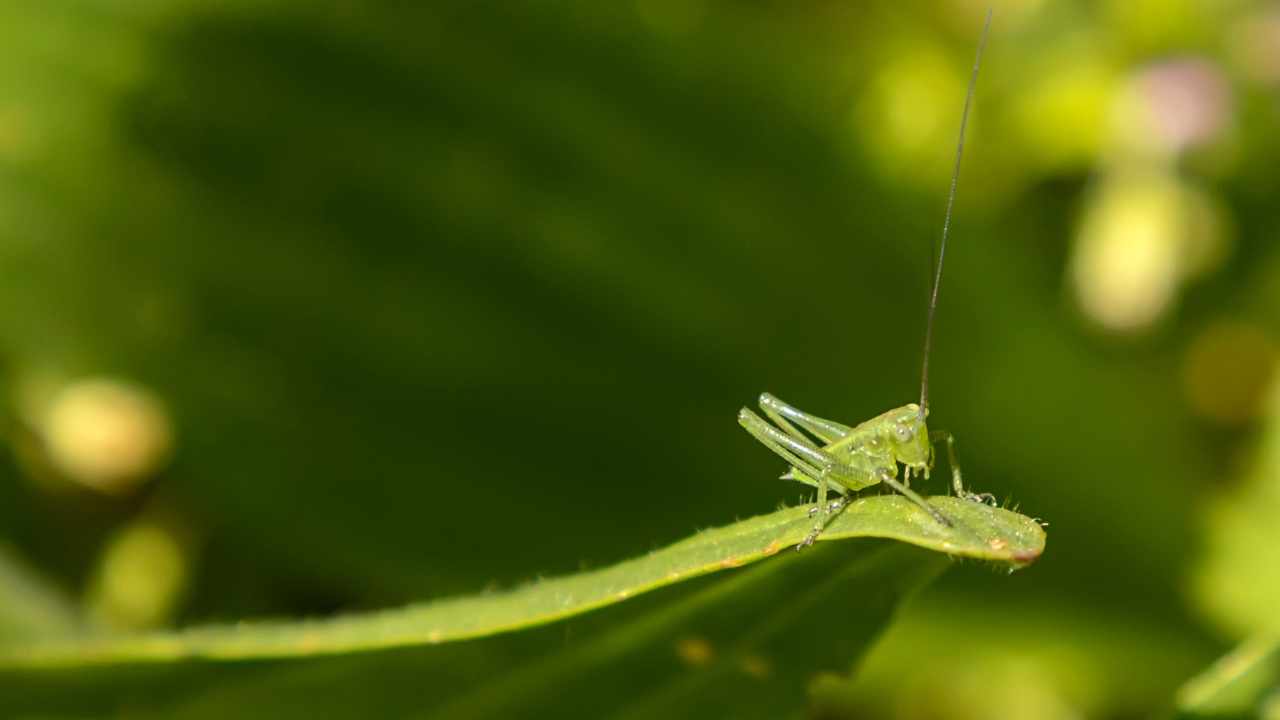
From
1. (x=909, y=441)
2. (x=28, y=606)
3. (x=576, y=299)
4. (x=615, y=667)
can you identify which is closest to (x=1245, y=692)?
(x=909, y=441)

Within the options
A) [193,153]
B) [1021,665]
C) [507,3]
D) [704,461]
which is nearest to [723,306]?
[704,461]

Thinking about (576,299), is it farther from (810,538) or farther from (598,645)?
(810,538)

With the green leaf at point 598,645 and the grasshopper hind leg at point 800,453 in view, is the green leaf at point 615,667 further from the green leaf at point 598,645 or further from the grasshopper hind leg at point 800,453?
the grasshopper hind leg at point 800,453

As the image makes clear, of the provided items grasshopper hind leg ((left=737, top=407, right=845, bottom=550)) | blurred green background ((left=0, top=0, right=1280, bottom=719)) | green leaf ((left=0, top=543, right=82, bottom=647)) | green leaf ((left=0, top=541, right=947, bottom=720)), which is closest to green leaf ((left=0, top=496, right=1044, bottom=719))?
green leaf ((left=0, top=541, right=947, bottom=720))

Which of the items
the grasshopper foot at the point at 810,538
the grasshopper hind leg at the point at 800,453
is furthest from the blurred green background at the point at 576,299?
the grasshopper foot at the point at 810,538

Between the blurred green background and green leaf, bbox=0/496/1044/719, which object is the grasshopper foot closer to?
green leaf, bbox=0/496/1044/719
